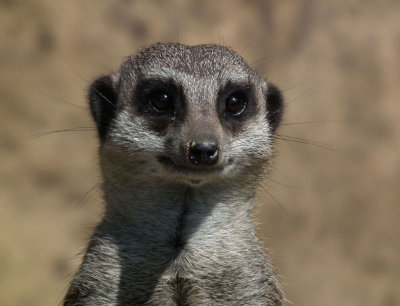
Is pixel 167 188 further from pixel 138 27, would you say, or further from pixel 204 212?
pixel 138 27

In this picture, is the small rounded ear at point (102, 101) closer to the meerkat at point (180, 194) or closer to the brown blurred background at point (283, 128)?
the meerkat at point (180, 194)

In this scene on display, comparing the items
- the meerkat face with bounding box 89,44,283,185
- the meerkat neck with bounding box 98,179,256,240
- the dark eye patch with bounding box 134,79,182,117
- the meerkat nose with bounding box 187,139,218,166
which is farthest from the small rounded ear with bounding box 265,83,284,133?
the meerkat nose with bounding box 187,139,218,166

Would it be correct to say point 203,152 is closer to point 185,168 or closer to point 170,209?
point 185,168

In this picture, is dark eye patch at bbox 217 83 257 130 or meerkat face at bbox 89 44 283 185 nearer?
meerkat face at bbox 89 44 283 185

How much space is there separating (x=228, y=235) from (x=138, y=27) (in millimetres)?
4298

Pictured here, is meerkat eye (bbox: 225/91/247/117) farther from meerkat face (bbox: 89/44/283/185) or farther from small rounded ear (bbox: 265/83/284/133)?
small rounded ear (bbox: 265/83/284/133)

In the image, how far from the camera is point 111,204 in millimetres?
3967

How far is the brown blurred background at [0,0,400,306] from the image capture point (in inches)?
295

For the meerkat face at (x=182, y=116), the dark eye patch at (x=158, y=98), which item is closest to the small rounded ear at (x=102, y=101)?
the meerkat face at (x=182, y=116)

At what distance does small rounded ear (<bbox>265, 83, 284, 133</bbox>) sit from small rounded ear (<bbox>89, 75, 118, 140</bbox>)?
88 cm

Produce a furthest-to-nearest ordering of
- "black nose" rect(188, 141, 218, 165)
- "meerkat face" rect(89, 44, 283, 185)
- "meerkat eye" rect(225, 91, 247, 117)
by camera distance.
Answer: "meerkat eye" rect(225, 91, 247, 117)
"meerkat face" rect(89, 44, 283, 185)
"black nose" rect(188, 141, 218, 165)

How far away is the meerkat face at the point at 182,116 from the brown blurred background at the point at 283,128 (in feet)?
10.9

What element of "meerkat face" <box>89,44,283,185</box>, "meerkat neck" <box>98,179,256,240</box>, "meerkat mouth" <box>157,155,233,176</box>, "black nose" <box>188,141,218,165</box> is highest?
"meerkat face" <box>89,44,283,185</box>

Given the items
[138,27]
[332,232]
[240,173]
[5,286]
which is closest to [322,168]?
[332,232]
